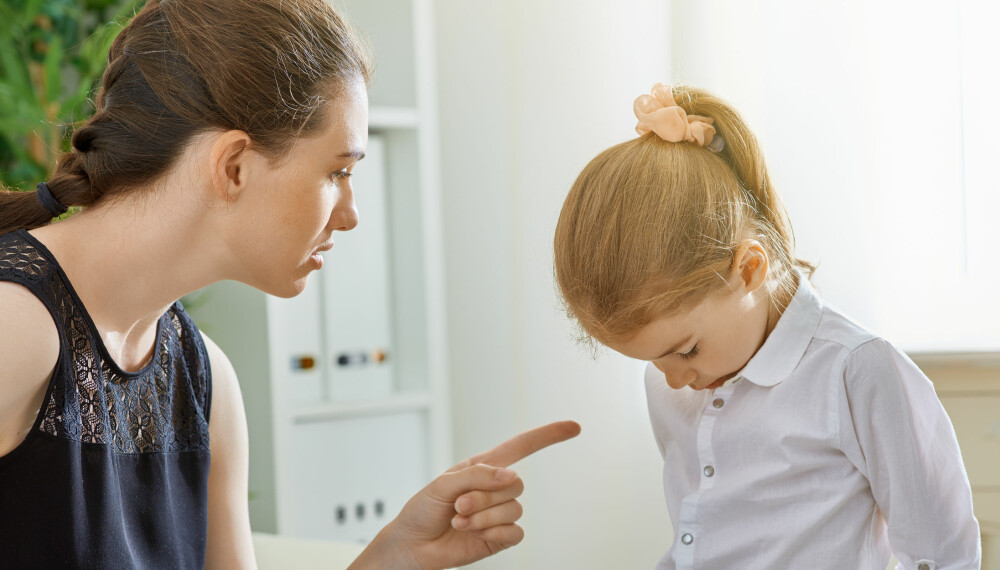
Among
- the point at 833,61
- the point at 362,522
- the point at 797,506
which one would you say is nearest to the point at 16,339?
the point at 797,506

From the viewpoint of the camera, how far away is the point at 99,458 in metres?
0.97

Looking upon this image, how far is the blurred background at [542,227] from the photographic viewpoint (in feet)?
5.10

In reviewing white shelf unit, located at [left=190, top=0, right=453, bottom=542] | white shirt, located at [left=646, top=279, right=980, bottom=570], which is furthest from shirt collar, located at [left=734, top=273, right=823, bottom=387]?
white shelf unit, located at [left=190, top=0, right=453, bottom=542]

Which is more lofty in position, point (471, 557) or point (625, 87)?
point (625, 87)

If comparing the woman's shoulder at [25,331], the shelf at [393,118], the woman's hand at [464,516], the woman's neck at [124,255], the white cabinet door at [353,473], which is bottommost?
the white cabinet door at [353,473]

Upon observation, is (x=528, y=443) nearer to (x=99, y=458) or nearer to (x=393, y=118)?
(x=99, y=458)

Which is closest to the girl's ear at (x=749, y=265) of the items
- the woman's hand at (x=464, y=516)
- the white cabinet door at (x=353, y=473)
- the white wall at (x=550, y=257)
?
the woman's hand at (x=464, y=516)

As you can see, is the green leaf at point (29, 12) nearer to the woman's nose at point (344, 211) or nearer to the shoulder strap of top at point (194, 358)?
the shoulder strap of top at point (194, 358)

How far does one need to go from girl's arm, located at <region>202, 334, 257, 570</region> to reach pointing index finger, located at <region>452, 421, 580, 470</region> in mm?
306

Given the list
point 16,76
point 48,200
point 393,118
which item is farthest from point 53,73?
point 48,200

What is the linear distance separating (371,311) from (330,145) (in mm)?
1358

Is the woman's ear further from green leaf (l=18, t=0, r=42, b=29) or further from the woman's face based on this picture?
green leaf (l=18, t=0, r=42, b=29)

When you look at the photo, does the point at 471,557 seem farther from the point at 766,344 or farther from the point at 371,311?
the point at 371,311

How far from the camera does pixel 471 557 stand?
3.66 feet
